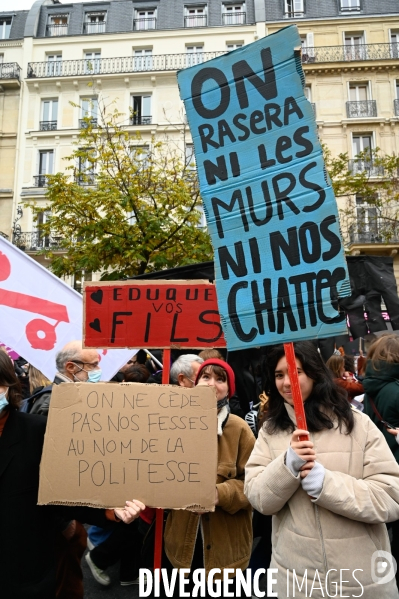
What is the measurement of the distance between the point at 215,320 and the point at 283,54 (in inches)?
62.9

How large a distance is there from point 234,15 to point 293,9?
302cm

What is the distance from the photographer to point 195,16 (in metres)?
24.8

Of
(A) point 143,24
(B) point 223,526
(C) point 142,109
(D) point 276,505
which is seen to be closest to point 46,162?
(C) point 142,109

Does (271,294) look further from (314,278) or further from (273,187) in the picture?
(273,187)

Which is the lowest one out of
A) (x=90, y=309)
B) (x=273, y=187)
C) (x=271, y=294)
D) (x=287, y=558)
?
(x=287, y=558)

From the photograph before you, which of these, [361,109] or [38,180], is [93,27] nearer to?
[38,180]

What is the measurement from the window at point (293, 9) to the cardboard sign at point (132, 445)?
87.3 feet

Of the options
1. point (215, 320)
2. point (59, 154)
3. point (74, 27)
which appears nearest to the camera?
point (215, 320)

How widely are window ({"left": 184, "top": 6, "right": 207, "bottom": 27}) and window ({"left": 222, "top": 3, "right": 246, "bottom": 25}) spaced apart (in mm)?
1032

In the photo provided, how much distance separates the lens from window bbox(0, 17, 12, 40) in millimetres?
25844

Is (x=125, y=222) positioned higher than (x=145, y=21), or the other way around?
(x=145, y=21)

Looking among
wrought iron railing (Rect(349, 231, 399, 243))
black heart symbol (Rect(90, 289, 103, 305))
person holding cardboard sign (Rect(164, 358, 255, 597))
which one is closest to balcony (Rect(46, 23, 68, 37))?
wrought iron railing (Rect(349, 231, 399, 243))

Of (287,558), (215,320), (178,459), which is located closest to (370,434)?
(287,558)

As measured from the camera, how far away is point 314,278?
7.04 ft
